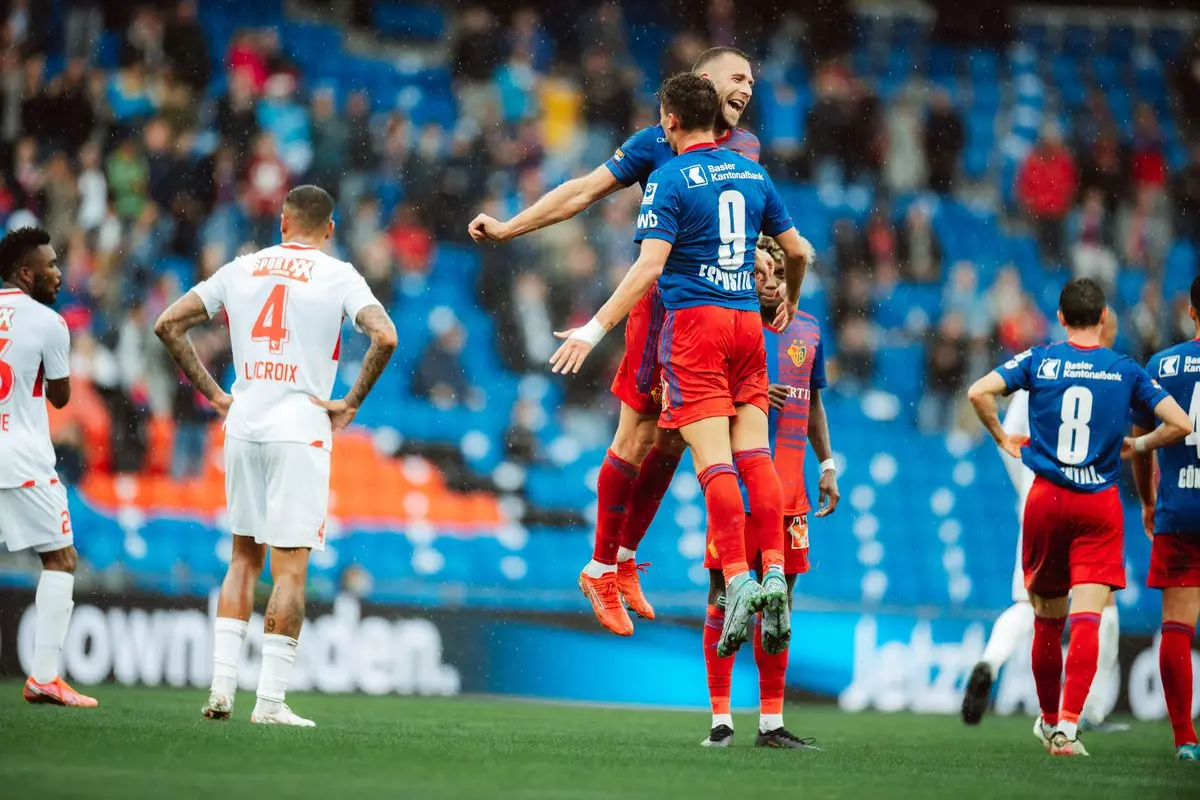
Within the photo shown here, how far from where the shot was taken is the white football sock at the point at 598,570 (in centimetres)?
705

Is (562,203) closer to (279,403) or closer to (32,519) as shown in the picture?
(279,403)

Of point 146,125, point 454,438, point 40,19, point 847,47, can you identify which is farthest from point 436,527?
point 847,47

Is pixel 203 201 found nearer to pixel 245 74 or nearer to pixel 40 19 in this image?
pixel 245 74

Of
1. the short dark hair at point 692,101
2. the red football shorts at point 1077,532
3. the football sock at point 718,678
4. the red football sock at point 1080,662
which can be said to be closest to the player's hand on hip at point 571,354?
the short dark hair at point 692,101

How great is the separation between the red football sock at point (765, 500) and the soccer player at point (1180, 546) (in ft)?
6.96

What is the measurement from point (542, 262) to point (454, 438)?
2.19m

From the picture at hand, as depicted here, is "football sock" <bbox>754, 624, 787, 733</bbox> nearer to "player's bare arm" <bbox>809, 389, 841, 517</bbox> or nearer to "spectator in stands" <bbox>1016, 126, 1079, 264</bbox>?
"player's bare arm" <bbox>809, 389, 841, 517</bbox>

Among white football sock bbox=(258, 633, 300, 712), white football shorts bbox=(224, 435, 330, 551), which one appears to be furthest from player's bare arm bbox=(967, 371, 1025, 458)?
white football sock bbox=(258, 633, 300, 712)

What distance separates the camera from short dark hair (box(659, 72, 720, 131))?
21.1 feet

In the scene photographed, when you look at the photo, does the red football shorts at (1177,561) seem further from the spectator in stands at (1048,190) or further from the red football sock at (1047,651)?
the spectator in stands at (1048,190)

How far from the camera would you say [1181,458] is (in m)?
7.44

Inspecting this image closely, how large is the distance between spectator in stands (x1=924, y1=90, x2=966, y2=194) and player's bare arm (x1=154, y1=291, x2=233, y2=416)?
1213 centimetres

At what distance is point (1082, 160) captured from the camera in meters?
18.0

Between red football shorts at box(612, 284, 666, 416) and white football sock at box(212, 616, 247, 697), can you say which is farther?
red football shorts at box(612, 284, 666, 416)
